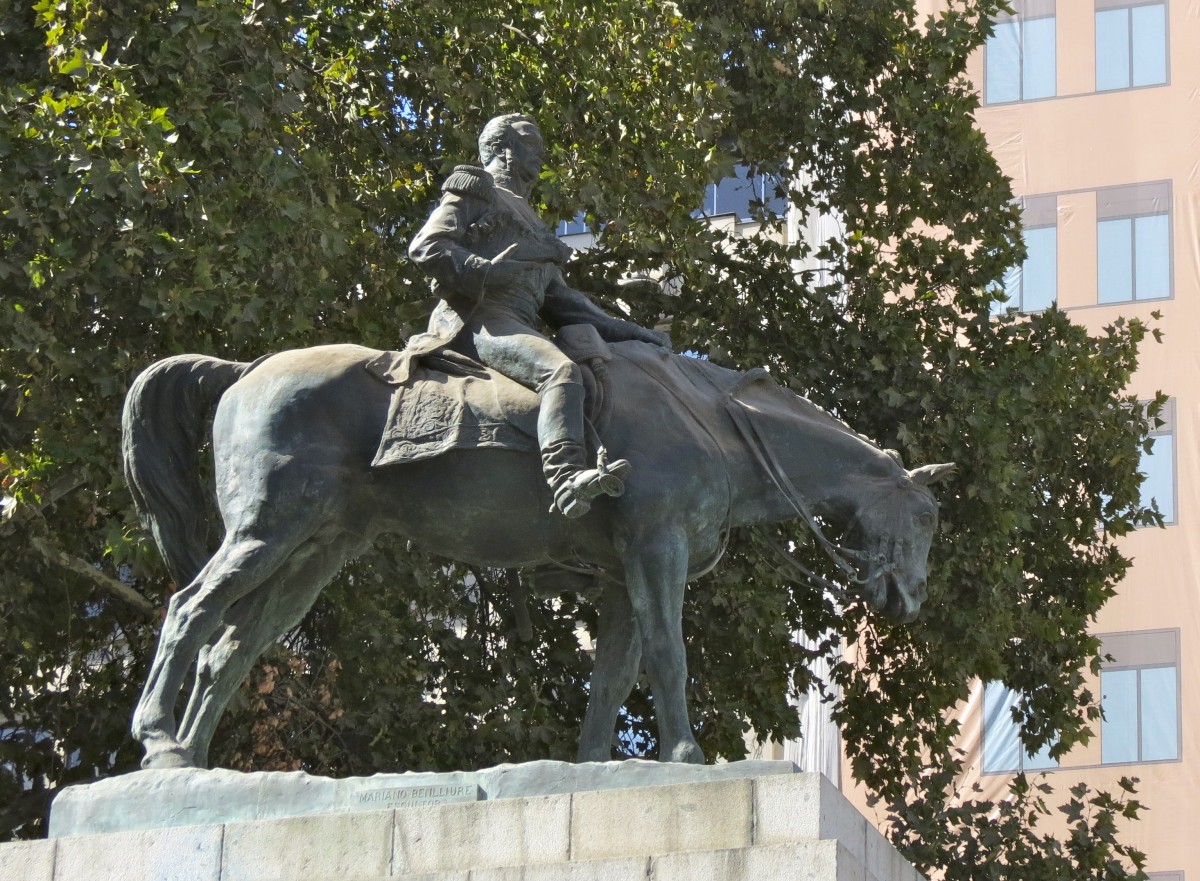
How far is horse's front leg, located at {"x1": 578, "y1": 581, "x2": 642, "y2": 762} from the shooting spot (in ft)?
33.0

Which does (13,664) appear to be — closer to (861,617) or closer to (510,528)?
(861,617)

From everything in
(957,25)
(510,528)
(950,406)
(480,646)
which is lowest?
(510,528)

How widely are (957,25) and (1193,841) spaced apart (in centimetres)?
1030

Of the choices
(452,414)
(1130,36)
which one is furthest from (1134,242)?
(452,414)

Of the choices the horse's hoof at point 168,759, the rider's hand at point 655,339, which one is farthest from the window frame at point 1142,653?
the horse's hoof at point 168,759

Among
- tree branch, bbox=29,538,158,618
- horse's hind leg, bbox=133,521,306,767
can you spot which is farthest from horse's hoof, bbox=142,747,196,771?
tree branch, bbox=29,538,158,618

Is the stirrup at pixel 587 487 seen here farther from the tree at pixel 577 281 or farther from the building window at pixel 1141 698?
the building window at pixel 1141 698

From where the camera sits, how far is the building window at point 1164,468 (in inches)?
1102

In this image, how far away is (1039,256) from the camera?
30641mm

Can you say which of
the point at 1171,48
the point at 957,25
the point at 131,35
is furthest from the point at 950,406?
the point at 1171,48

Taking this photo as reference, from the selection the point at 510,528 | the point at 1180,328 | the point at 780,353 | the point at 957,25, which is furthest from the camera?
the point at 1180,328

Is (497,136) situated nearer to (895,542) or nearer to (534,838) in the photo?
(895,542)

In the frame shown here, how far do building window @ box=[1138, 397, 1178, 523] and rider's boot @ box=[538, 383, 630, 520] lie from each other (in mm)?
19315

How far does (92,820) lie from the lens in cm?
948
